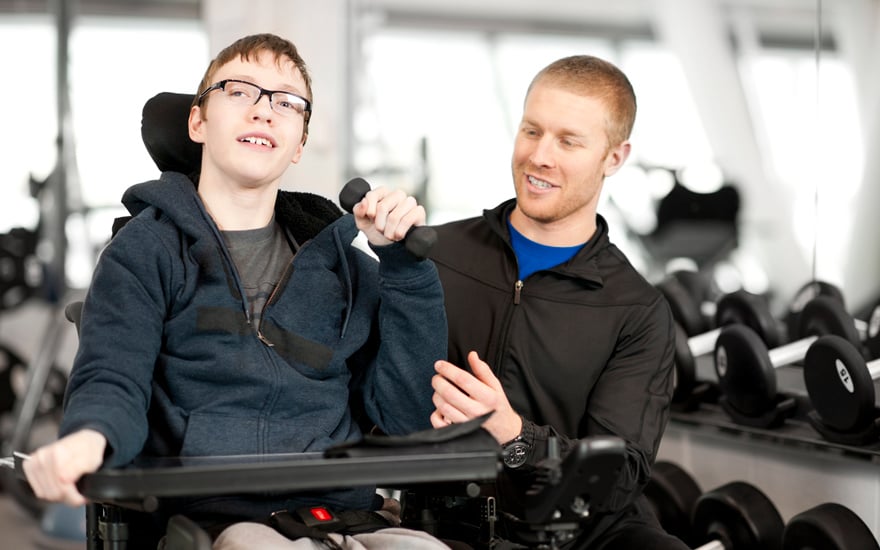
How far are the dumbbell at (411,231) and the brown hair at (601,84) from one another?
2.71 feet

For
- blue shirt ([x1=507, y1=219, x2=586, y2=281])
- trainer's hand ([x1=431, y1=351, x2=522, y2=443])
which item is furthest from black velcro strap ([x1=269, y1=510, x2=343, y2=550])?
blue shirt ([x1=507, y1=219, x2=586, y2=281])

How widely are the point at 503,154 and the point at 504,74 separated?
379 millimetres

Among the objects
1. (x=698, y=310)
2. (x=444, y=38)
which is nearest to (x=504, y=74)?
(x=444, y=38)

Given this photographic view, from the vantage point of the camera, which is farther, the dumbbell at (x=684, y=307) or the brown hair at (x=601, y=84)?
the dumbbell at (x=684, y=307)

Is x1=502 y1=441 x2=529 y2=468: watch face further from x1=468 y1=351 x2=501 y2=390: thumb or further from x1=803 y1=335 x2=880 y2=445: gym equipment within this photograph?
x1=803 y1=335 x2=880 y2=445: gym equipment

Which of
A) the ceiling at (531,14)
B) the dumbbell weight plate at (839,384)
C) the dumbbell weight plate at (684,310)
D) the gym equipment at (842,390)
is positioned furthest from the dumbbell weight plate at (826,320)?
the ceiling at (531,14)

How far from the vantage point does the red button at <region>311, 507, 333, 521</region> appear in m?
1.87

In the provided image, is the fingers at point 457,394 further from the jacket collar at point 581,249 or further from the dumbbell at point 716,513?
the dumbbell at point 716,513

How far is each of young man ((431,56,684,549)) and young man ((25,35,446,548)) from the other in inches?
16.5

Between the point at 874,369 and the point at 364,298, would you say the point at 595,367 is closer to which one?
the point at 364,298

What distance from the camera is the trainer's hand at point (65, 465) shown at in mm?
1571

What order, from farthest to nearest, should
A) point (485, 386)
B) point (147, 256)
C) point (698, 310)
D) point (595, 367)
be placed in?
point (698, 310), point (595, 367), point (485, 386), point (147, 256)

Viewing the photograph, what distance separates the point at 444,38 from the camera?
17.6 ft

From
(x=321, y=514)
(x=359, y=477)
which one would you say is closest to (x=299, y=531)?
(x=321, y=514)
